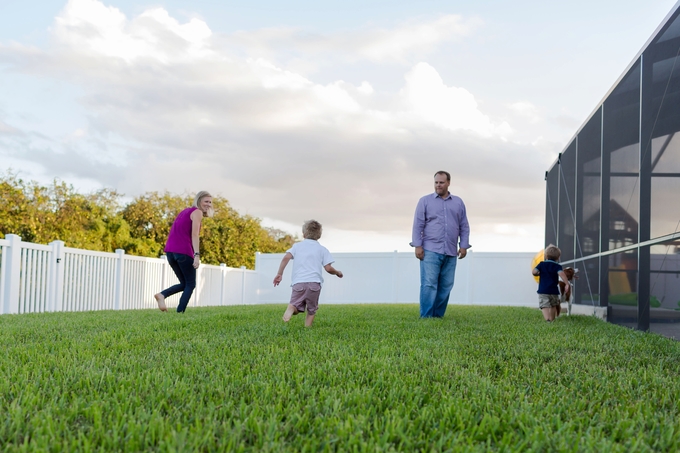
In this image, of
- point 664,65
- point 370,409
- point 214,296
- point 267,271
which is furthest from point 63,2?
point 267,271

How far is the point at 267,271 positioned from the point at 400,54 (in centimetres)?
1359

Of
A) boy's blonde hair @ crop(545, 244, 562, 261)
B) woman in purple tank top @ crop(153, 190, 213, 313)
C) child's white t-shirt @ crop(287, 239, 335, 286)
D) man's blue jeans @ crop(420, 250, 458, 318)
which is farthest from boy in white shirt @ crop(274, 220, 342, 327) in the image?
boy's blonde hair @ crop(545, 244, 562, 261)

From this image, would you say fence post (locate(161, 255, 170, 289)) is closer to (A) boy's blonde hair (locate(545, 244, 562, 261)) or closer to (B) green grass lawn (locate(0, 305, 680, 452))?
(A) boy's blonde hair (locate(545, 244, 562, 261))

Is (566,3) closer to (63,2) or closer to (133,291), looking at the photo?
(63,2)

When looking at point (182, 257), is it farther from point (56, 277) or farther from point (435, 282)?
point (56, 277)

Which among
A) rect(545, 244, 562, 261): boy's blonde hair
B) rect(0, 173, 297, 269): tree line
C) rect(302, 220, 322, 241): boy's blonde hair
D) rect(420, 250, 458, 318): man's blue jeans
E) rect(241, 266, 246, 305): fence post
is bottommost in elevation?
rect(241, 266, 246, 305): fence post

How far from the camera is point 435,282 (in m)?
7.98

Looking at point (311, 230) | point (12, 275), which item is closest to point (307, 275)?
point (311, 230)

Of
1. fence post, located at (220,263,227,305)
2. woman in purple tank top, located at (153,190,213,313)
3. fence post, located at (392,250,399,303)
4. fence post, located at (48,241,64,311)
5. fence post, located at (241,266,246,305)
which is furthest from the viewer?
fence post, located at (241,266,246,305)

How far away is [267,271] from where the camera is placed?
22094mm

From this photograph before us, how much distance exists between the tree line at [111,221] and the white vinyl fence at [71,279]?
4.04 metres

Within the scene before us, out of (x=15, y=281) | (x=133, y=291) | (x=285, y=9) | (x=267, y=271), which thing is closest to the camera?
(x=285, y=9)

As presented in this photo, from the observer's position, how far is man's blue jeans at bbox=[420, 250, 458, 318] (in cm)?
793

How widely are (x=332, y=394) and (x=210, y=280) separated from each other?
51.6 ft
